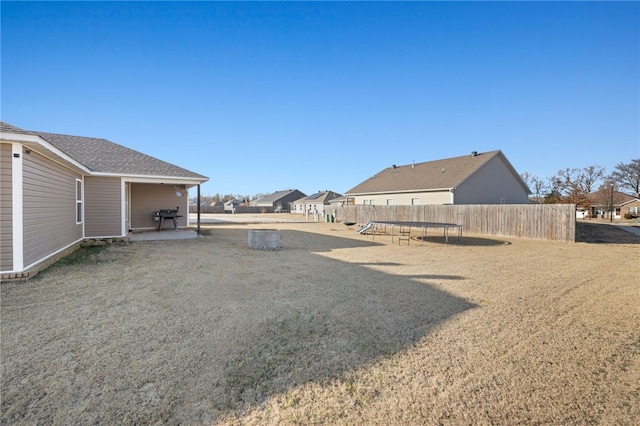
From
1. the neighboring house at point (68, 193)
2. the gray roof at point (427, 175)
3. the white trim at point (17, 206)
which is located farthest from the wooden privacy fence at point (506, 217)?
the white trim at point (17, 206)

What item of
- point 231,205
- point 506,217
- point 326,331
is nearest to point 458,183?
point 506,217

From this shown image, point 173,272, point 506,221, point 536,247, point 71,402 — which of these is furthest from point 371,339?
point 506,221

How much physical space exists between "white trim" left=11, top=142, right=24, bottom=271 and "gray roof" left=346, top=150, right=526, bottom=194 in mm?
20173

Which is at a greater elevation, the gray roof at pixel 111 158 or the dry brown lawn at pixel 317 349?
the gray roof at pixel 111 158

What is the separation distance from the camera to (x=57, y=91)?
35.7ft

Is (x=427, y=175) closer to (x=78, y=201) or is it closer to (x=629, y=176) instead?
(x=78, y=201)

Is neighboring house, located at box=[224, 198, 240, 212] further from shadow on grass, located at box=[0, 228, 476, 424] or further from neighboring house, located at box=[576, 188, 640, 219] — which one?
neighboring house, located at box=[576, 188, 640, 219]

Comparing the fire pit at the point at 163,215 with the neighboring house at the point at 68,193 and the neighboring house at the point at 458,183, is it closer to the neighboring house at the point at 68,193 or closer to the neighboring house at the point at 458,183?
the neighboring house at the point at 68,193

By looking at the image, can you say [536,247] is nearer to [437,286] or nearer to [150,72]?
[437,286]

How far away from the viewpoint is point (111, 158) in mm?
12211

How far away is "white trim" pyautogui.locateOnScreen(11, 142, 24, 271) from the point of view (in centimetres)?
557

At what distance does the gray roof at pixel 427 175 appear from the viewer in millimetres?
21297

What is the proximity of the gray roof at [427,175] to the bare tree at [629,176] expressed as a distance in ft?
128

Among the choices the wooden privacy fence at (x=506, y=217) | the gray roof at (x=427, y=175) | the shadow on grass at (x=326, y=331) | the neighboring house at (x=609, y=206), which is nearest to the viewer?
the shadow on grass at (x=326, y=331)
